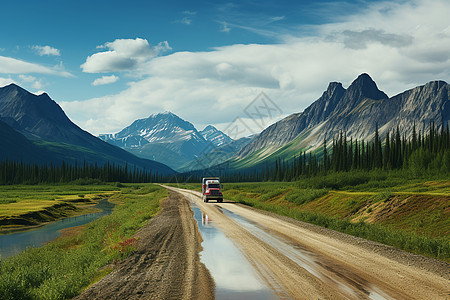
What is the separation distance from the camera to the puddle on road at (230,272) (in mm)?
9773

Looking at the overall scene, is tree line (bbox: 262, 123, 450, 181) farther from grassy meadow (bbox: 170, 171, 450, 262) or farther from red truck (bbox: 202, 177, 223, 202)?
grassy meadow (bbox: 170, 171, 450, 262)

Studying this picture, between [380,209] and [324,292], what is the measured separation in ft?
65.5

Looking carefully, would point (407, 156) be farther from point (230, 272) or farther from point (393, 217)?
point (230, 272)

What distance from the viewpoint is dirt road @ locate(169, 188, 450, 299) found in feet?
31.9

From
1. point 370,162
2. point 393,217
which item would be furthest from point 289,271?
point 370,162

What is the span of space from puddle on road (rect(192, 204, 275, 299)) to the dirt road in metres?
0.37

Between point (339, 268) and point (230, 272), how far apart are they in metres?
3.89

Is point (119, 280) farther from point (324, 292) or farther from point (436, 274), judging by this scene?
point (436, 274)

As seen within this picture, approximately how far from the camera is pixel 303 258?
1388 centimetres

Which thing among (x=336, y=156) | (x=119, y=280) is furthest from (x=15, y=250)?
(x=336, y=156)

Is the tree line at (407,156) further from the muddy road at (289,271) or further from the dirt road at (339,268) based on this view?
the muddy road at (289,271)

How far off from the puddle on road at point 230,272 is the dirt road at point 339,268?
371mm

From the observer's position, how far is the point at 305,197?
43.5 metres

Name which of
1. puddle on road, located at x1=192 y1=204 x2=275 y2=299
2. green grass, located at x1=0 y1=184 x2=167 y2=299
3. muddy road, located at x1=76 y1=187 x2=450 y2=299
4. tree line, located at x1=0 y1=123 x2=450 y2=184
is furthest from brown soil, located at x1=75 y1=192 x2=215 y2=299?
tree line, located at x1=0 y1=123 x2=450 y2=184
